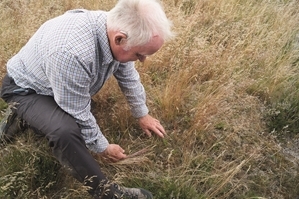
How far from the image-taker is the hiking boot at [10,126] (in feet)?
7.48

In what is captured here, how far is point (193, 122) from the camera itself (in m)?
2.55

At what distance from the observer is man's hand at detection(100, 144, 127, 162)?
225 centimetres

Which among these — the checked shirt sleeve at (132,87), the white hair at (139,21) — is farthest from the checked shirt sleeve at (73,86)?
the checked shirt sleeve at (132,87)

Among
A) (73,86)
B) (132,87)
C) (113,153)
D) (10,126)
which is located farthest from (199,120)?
(10,126)

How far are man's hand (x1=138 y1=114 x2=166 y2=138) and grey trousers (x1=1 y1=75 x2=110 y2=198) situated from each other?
1.94 feet

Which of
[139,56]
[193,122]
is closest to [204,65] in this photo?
[193,122]

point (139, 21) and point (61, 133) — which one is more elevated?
point (139, 21)

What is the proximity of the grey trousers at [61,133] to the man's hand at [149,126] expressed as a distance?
23.3 inches

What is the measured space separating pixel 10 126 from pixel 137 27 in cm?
118

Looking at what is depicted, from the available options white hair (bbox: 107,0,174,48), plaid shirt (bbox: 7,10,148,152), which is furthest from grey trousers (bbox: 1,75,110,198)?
white hair (bbox: 107,0,174,48)

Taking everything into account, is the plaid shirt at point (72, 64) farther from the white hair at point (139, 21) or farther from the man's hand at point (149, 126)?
the man's hand at point (149, 126)

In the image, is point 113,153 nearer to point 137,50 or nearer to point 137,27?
point 137,50

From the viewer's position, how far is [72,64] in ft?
5.97

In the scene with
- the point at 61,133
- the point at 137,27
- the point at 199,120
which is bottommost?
the point at 199,120
